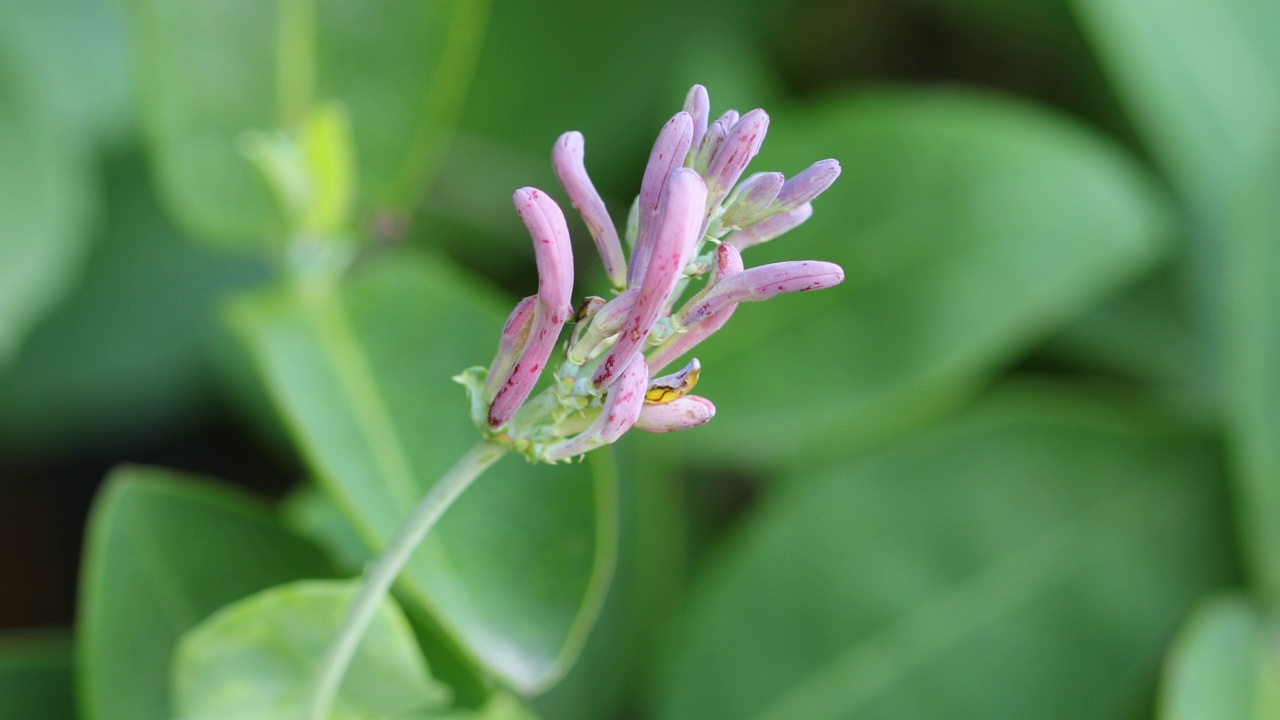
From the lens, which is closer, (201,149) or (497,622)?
(497,622)

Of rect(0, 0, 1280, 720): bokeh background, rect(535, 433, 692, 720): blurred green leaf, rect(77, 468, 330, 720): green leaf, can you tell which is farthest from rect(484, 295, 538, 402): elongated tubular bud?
rect(535, 433, 692, 720): blurred green leaf

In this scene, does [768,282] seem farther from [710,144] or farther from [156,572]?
[156,572]

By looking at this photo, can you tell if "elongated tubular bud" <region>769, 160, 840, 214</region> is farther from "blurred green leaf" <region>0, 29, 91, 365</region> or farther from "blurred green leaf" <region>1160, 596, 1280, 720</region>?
"blurred green leaf" <region>0, 29, 91, 365</region>

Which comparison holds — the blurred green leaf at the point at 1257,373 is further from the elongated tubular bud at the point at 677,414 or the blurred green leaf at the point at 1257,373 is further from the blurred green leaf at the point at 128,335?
the blurred green leaf at the point at 128,335

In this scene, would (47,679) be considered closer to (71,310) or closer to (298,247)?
(298,247)

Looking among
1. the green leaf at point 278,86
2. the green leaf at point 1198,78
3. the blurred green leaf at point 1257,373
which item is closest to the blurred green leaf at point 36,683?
the green leaf at point 278,86

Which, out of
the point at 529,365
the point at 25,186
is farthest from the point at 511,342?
the point at 25,186

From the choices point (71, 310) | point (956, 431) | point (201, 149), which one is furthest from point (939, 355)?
point (71, 310)
